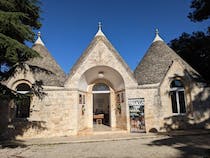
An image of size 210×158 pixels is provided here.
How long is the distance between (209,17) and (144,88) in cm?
694

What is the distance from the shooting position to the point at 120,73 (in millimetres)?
12812

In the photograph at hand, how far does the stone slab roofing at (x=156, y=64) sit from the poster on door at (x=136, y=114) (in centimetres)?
197

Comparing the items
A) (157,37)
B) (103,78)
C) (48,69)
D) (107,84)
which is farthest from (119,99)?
(157,37)

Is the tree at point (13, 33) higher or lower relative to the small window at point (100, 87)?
higher

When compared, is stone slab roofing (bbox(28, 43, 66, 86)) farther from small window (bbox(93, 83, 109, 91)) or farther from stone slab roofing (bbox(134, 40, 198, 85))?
stone slab roofing (bbox(134, 40, 198, 85))

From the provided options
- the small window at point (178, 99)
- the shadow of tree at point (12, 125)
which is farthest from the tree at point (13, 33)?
the small window at point (178, 99)

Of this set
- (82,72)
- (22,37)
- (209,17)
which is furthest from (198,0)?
(22,37)

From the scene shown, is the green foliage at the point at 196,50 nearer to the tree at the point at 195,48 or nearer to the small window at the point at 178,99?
the tree at the point at 195,48

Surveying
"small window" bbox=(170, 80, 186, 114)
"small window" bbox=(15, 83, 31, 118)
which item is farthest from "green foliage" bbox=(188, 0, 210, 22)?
"small window" bbox=(15, 83, 31, 118)

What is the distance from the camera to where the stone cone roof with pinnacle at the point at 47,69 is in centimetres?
1244

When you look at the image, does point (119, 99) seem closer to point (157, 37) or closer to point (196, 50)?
point (157, 37)

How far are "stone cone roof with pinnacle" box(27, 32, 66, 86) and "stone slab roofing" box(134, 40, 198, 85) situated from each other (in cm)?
667

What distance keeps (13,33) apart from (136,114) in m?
9.25

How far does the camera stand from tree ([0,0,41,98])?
666 cm
